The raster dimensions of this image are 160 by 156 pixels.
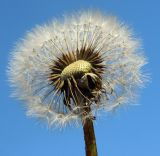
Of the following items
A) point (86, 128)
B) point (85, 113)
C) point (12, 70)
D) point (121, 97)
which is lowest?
point (86, 128)

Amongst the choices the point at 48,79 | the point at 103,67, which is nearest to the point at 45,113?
the point at 48,79

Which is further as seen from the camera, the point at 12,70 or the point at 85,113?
the point at 12,70

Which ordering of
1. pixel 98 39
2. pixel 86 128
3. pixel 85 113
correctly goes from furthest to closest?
pixel 98 39
pixel 85 113
pixel 86 128

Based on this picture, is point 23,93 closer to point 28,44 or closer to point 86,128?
point 28,44

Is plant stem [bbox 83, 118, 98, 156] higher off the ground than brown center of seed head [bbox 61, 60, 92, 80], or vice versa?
brown center of seed head [bbox 61, 60, 92, 80]

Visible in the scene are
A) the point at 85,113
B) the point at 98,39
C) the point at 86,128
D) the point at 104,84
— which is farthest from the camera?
the point at 98,39

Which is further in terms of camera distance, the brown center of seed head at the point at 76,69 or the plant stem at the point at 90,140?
the brown center of seed head at the point at 76,69

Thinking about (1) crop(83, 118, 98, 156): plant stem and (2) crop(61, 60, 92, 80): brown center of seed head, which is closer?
(1) crop(83, 118, 98, 156): plant stem

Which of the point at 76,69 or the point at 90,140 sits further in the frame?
the point at 76,69

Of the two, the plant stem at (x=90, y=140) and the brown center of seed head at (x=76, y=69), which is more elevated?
the brown center of seed head at (x=76, y=69)

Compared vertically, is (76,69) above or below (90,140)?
above

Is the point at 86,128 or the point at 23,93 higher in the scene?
the point at 23,93
